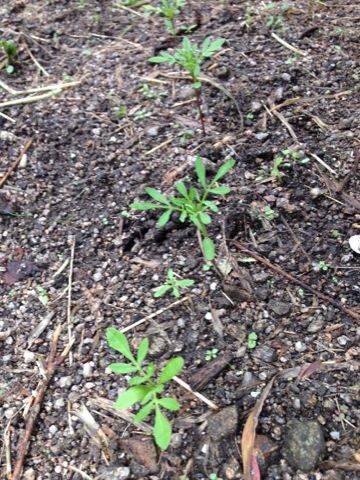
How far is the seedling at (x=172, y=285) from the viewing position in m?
1.47

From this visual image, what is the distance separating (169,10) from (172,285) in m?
1.20

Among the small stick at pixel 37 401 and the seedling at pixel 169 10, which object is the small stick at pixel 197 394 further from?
the seedling at pixel 169 10

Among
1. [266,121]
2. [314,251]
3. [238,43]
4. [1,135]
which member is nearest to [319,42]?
[238,43]

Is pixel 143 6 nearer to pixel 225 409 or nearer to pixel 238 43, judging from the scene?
pixel 238 43

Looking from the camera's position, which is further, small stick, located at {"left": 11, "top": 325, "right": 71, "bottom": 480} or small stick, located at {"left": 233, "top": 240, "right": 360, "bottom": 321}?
small stick, located at {"left": 233, "top": 240, "right": 360, "bottom": 321}

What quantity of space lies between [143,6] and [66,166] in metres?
A: 0.96

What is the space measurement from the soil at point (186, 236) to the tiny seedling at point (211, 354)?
0.02m

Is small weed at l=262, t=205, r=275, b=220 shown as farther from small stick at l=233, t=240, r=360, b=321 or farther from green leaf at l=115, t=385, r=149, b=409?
green leaf at l=115, t=385, r=149, b=409

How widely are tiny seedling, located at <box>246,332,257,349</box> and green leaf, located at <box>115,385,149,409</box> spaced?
1.05 feet

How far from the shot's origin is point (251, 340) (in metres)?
1.41

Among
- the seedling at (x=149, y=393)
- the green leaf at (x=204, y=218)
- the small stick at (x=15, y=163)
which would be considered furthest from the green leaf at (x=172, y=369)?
the small stick at (x=15, y=163)

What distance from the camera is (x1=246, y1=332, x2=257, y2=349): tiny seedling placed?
1399 mm

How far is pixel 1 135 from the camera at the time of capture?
6.55 feet

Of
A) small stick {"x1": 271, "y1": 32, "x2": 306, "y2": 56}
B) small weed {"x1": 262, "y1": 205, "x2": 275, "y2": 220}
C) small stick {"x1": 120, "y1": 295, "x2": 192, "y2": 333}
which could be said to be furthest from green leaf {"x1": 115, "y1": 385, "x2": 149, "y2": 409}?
small stick {"x1": 271, "y1": 32, "x2": 306, "y2": 56}
